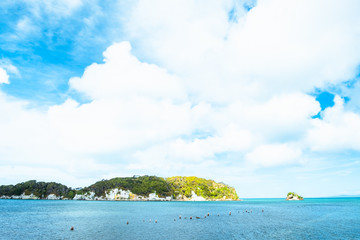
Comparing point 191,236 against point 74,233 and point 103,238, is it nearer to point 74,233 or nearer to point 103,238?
point 103,238

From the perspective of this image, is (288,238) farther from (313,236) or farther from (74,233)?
(74,233)

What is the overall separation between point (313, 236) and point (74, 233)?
66187 mm

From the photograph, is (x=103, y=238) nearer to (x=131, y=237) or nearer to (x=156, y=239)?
(x=131, y=237)

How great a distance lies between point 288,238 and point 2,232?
253ft

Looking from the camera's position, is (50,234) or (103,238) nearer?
(103,238)

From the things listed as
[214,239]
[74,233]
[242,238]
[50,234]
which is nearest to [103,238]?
[74,233]

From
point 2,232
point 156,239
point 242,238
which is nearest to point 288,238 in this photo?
point 242,238

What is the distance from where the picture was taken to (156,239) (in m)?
55.6

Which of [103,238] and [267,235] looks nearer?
[103,238]

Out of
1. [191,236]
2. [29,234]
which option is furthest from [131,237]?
[29,234]

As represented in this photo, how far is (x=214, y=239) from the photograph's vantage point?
56781mm

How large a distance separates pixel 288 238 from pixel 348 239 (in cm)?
1546

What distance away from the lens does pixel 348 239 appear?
57.8 metres

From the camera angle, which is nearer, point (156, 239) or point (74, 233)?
point (156, 239)
